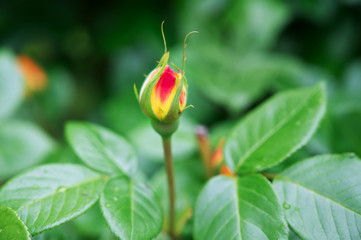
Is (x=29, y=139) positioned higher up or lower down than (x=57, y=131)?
higher up

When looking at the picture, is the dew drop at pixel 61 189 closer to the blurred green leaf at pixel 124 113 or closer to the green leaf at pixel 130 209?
the green leaf at pixel 130 209

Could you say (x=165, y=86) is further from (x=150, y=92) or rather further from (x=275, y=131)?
(x=275, y=131)

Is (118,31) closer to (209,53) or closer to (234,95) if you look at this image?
(209,53)

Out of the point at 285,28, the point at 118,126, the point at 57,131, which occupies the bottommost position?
the point at 57,131

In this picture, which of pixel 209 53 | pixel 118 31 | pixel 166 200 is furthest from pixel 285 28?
pixel 166 200

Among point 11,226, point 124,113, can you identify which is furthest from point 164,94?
point 124,113

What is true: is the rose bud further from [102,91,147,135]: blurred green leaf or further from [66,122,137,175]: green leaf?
[102,91,147,135]: blurred green leaf
